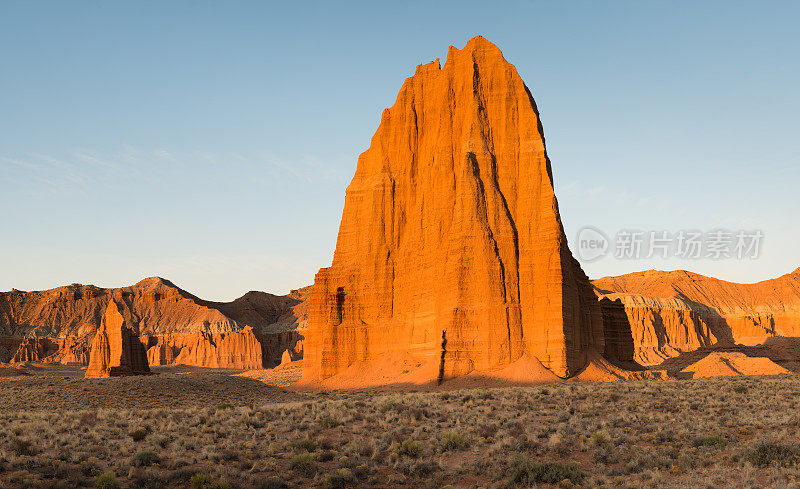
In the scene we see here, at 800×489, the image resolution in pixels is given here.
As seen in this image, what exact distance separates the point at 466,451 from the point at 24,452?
1291cm

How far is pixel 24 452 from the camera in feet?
58.7

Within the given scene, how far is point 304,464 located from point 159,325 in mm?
165045

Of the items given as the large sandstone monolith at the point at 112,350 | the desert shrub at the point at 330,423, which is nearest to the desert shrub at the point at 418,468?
the desert shrub at the point at 330,423

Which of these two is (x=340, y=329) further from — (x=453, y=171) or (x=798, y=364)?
(x=798, y=364)

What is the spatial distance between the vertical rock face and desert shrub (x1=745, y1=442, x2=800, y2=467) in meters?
24.5

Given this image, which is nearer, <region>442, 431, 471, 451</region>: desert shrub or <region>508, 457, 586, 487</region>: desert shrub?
<region>508, 457, 586, 487</region>: desert shrub

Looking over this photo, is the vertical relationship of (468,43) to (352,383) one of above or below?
above

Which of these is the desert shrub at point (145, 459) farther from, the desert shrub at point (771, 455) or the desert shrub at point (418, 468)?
the desert shrub at point (771, 455)

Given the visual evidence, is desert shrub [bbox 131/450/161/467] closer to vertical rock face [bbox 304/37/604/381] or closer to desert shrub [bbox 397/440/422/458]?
desert shrub [bbox 397/440/422/458]

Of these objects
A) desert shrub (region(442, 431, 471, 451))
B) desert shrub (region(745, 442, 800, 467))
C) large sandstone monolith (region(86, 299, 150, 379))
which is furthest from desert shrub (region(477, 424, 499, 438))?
large sandstone monolith (region(86, 299, 150, 379))

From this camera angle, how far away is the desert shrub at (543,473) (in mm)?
16250

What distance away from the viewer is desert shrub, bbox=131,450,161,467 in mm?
17281

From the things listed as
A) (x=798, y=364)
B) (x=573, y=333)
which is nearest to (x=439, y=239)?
(x=573, y=333)

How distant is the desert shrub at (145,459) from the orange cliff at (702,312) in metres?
113
